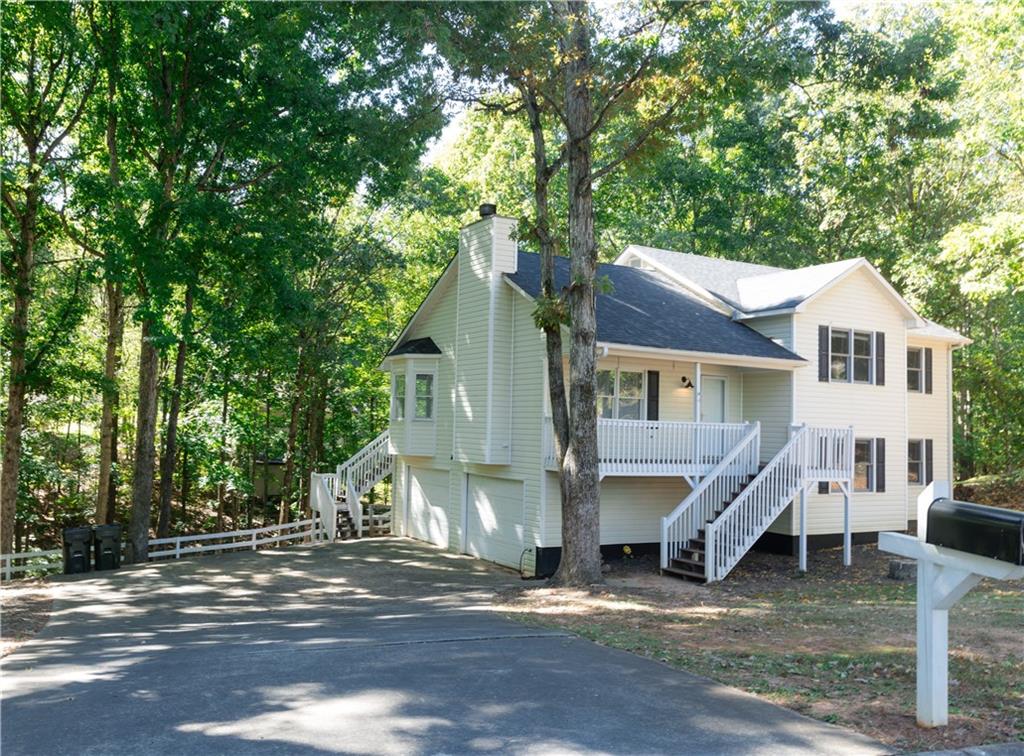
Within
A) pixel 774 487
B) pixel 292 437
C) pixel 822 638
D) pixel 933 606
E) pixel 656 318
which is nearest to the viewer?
pixel 933 606

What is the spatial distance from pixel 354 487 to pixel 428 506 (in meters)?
2.88

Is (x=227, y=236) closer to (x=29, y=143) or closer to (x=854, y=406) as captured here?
(x=29, y=143)

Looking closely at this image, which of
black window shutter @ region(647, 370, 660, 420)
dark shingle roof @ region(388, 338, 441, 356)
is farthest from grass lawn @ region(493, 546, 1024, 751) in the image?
dark shingle roof @ region(388, 338, 441, 356)

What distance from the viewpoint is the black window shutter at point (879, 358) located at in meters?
19.9

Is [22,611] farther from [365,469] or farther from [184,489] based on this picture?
[184,489]

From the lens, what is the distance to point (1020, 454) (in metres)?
30.3

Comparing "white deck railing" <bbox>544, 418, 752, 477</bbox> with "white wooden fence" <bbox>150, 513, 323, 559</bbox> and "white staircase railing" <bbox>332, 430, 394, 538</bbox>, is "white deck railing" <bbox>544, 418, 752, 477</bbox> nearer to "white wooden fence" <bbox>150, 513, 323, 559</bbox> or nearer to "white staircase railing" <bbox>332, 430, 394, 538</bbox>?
"white staircase railing" <bbox>332, 430, 394, 538</bbox>

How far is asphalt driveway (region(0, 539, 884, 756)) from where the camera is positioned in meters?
5.63

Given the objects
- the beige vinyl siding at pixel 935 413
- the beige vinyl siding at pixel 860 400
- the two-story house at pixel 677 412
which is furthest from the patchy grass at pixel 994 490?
the beige vinyl siding at pixel 860 400

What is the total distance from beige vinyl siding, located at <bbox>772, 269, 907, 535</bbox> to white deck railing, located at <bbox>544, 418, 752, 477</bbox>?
9.24ft

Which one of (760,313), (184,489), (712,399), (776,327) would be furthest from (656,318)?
(184,489)

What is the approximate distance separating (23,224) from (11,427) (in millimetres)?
4372

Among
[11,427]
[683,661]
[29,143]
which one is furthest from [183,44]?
[683,661]

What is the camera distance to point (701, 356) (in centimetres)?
1662
